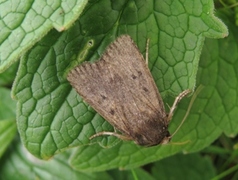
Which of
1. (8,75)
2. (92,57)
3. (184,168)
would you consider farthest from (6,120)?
(184,168)

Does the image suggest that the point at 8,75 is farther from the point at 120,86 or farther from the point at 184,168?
the point at 184,168

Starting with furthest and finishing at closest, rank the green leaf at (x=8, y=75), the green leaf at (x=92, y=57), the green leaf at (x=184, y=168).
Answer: the green leaf at (x=184, y=168) < the green leaf at (x=8, y=75) < the green leaf at (x=92, y=57)

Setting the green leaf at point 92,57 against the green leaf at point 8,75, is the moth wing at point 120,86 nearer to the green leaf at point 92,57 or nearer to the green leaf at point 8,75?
the green leaf at point 92,57

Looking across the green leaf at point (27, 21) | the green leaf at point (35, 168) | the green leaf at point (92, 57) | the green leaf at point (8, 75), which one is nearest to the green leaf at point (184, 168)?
the green leaf at point (35, 168)

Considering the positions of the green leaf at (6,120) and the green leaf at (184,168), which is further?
the green leaf at (184,168)

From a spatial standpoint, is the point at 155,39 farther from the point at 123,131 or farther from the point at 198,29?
the point at 123,131

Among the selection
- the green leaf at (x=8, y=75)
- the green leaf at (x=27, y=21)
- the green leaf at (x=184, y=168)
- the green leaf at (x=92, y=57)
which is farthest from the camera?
the green leaf at (x=184, y=168)
